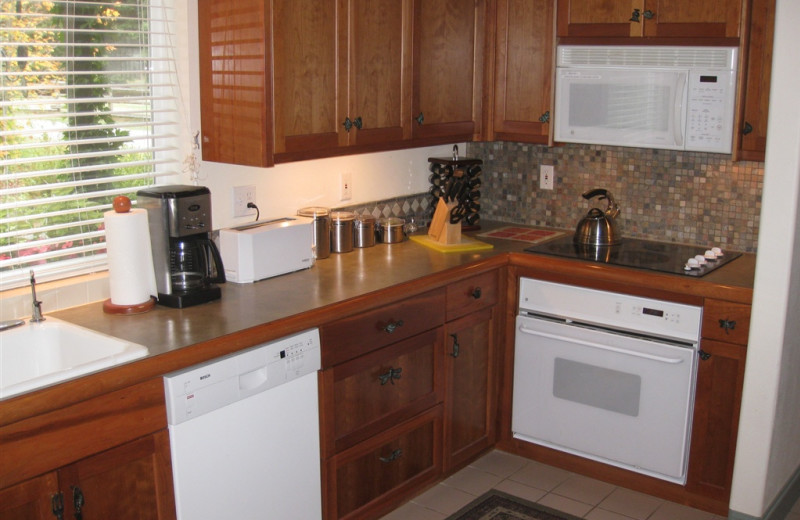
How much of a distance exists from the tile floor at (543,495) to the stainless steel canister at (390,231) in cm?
100

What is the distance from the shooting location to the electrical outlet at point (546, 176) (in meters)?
3.98

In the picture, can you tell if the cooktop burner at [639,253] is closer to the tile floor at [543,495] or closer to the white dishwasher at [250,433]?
the tile floor at [543,495]

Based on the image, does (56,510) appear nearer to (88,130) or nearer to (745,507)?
(88,130)

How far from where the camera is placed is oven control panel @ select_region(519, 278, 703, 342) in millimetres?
3152

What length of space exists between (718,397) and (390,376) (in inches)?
47.1


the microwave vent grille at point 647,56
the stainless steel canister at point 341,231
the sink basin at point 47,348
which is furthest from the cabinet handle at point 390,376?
the microwave vent grille at point 647,56

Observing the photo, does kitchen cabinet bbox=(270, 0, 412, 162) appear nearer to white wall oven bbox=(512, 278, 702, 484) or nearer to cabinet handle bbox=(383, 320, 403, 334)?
cabinet handle bbox=(383, 320, 403, 334)

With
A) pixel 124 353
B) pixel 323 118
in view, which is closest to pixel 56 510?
pixel 124 353

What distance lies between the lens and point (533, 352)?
3531 mm

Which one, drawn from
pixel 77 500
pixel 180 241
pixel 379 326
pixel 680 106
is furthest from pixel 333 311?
pixel 680 106

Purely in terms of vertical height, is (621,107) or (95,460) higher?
(621,107)

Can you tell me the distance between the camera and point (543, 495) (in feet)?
11.0

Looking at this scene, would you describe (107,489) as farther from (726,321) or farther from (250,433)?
(726,321)

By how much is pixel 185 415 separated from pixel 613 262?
5.88 feet
